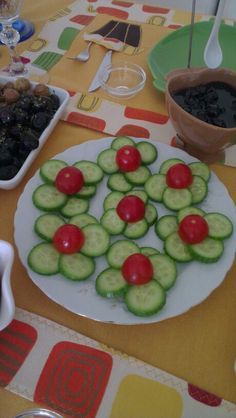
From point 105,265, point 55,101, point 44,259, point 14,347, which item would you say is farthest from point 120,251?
point 55,101

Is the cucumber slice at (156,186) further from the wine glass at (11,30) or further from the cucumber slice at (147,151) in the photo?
the wine glass at (11,30)

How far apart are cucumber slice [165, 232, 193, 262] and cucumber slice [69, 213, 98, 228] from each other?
6.0 inches

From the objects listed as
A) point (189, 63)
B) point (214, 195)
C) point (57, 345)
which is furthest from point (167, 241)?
point (189, 63)

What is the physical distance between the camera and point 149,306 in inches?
24.9

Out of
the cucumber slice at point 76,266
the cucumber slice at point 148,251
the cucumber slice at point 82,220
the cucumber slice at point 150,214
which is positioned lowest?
the cucumber slice at point 76,266

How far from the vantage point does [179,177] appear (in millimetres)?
803

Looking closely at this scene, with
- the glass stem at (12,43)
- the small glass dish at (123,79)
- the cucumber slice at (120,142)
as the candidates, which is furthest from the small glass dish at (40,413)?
the glass stem at (12,43)

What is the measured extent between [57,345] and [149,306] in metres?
0.17

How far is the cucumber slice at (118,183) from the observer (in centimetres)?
84

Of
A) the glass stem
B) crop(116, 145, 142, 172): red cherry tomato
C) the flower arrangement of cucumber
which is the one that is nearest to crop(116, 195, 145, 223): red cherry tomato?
the flower arrangement of cucumber

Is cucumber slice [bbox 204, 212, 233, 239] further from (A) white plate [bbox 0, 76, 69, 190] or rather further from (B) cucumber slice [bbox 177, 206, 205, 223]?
(A) white plate [bbox 0, 76, 69, 190]

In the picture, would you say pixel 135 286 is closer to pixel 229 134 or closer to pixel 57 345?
pixel 57 345

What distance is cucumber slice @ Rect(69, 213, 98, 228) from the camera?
762 mm

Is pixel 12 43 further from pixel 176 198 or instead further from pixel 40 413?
pixel 40 413
